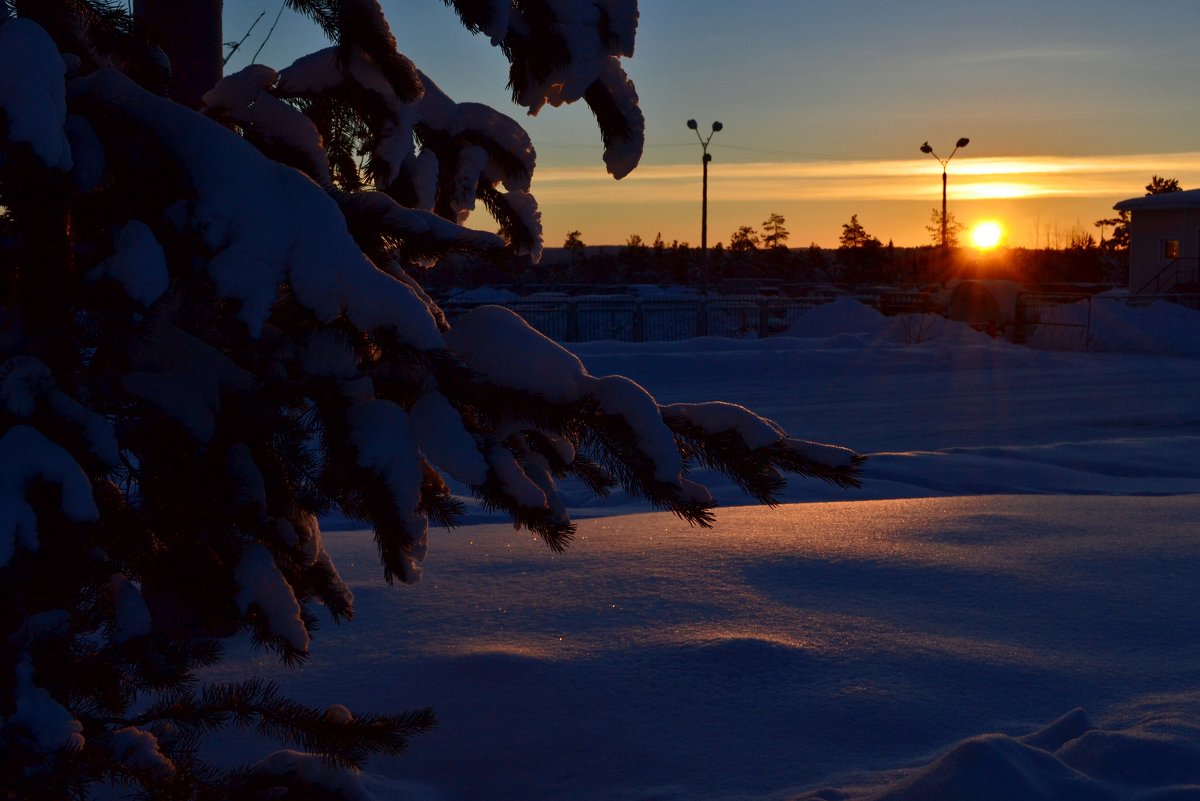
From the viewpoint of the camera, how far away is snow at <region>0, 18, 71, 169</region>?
5.77 ft

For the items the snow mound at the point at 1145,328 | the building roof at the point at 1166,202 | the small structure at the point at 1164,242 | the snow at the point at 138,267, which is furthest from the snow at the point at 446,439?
the building roof at the point at 1166,202

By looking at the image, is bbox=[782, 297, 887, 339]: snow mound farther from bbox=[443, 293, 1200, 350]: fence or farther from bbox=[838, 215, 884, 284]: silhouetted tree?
bbox=[838, 215, 884, 284]: silhouetted tree

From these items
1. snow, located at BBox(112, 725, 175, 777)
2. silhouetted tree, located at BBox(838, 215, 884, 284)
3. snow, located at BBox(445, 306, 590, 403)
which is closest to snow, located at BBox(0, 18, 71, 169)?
snow, located at BBox(445, 306, 590, 403)

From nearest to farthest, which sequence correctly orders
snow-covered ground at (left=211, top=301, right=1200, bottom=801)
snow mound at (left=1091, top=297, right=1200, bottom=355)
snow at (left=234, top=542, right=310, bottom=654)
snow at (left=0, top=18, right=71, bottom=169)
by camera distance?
snow at (left=0, top=18, right=71, bottom=169) < snow at (left=234, top=542, right=310, bottom=654) < snow-covered ground at (left=211, top=301, right=1200, bottom=801) < snow mound at (left=1091, top=297, right=1200, bottom=355)

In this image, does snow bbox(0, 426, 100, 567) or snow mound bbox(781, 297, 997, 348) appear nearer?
snow bbox(0, 426, 100, 567)

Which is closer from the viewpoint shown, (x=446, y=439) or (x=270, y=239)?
(x=270, y=239)

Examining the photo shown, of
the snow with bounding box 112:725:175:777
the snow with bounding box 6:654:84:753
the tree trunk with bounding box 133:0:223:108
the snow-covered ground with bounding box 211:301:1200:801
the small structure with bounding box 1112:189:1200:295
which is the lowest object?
the snow-covered ground with bounding box 211:301:1200:801

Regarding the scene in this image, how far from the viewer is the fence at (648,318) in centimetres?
2683

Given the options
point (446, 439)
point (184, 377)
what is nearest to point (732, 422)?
point (446, 439)

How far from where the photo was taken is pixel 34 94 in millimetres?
1780

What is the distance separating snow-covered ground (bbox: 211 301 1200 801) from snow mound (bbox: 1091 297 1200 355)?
65.0ft

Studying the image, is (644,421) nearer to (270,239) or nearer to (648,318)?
(270,239)

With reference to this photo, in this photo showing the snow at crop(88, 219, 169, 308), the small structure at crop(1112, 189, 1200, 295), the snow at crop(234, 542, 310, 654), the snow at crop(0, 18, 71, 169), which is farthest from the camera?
the small structure at crop(1112, 189, 1200, 295)

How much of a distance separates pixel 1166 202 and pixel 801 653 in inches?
1597
